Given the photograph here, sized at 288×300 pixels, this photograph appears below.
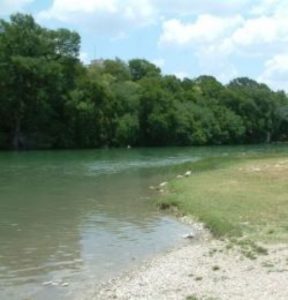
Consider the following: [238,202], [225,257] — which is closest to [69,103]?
[238,202]

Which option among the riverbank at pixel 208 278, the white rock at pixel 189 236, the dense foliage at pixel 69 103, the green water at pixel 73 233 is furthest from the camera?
the dense foliage at pixel 69 103

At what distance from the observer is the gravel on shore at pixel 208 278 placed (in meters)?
12.5

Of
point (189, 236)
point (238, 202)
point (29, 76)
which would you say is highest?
point (29, 76)

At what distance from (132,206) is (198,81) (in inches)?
5618

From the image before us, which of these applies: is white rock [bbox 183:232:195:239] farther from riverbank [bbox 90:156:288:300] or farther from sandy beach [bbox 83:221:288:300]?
sandy beach [bbox 83:221:288:300]

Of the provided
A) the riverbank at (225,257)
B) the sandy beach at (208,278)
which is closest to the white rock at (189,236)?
the riverbank at (225,257)

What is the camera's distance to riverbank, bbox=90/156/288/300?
1286 cm

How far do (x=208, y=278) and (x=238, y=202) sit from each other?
11.7m

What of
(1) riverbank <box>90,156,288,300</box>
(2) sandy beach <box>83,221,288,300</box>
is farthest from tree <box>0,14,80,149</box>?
(2) sandy beach <box>83,221,288,300</box>

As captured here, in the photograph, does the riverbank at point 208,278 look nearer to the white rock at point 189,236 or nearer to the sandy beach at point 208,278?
→ the sandy beach at point 208,278

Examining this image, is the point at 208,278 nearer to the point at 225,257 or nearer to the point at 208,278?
the point at 208,278

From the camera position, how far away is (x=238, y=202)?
25.3 metres

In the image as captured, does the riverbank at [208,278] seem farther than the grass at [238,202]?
No

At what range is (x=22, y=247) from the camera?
62.7ft
